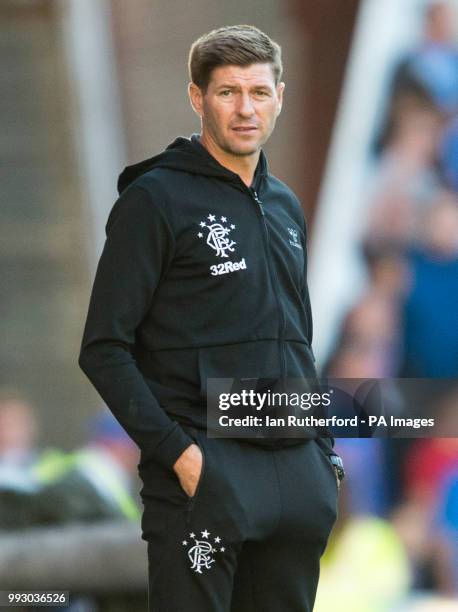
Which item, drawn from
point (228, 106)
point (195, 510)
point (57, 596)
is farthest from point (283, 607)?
point (57, 596)

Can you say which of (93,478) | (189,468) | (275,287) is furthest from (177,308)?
(93,478)

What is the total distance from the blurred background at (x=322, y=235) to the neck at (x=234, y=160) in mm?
2223

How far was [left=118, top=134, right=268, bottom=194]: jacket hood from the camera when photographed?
105 inches

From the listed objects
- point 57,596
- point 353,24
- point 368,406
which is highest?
point 353,24

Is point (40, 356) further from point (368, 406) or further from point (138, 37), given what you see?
point (368, 406)

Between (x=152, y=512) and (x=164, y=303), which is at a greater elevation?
(x=164, y=303)

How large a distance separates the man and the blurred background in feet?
7.01

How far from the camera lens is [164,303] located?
2.56 m

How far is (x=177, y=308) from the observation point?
2.56m

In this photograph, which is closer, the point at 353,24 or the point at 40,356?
the point at 353,24

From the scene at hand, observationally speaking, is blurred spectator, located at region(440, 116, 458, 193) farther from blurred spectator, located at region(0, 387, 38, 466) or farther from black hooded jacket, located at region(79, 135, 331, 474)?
black hooded jacket, located at region(79, 135, 331, 474)

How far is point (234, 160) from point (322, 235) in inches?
99.2

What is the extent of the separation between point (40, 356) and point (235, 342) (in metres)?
3.20

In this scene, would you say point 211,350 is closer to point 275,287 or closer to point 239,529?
point 275,287
